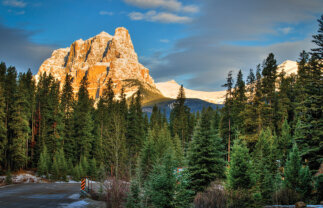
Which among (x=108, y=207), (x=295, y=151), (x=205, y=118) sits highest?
(x=205, y=118)

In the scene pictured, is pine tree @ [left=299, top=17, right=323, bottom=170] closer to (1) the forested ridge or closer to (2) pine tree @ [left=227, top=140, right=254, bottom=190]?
(1) the forested ridge

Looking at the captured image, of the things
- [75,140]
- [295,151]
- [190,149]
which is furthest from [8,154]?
[295,151]

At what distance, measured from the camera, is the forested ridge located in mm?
13277

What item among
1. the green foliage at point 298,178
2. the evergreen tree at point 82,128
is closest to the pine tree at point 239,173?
the green foliage at point 298,178

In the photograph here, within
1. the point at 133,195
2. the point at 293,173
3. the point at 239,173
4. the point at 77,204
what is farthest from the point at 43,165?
the point at 293,173

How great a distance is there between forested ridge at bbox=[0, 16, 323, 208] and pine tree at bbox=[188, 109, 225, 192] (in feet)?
0.23

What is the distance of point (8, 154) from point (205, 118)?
31.1 meters

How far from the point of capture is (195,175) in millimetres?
17547

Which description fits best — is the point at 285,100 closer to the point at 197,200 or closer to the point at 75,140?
the point at 75,140

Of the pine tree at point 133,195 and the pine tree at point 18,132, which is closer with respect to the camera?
the pine tree at point 133,195

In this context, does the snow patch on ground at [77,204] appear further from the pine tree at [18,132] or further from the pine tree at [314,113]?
the pine tree at [18,132]

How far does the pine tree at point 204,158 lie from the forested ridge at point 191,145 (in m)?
0.07

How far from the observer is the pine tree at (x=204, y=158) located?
17.2 meters

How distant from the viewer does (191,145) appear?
714 inches
